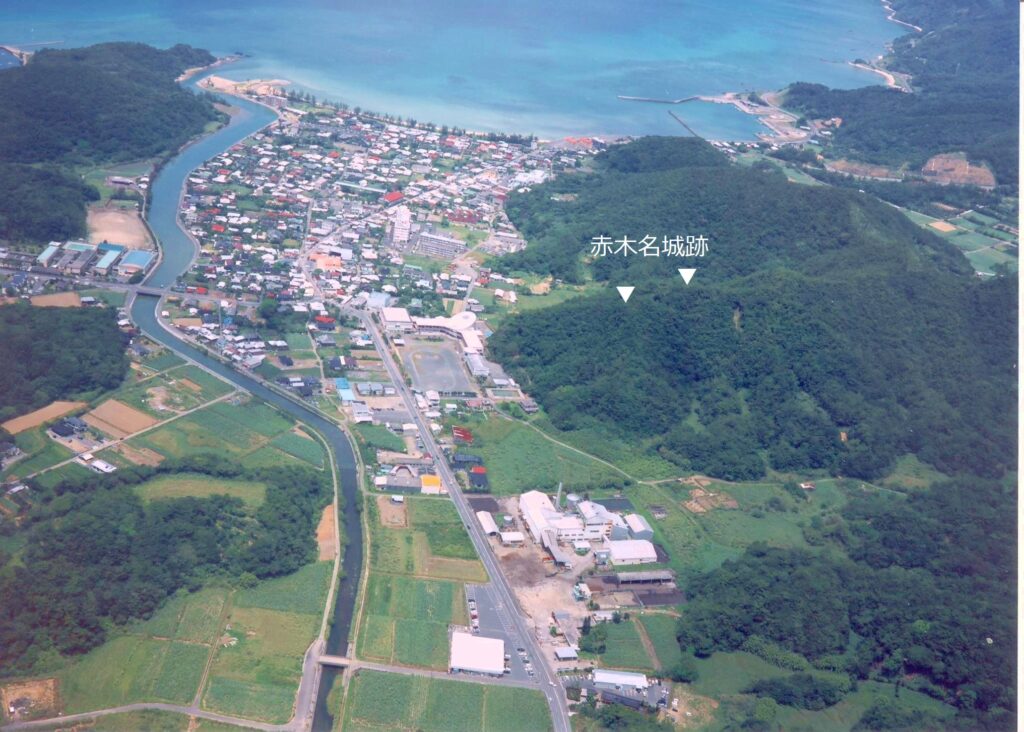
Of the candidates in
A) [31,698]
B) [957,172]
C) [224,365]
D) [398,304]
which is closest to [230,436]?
[224,365]

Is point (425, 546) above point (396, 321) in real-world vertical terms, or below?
below

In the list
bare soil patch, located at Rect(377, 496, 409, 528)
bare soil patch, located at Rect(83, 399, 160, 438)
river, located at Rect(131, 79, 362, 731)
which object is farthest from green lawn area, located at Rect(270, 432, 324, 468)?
bare soil patch, located at Rect(83, 399, 160, 438)

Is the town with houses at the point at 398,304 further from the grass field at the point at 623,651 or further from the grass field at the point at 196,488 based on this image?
the grass field at the point at 196,488

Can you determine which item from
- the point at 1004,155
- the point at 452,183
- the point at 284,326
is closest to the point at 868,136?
the point at 1004,155

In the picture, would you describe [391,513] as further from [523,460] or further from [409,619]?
[523,460]

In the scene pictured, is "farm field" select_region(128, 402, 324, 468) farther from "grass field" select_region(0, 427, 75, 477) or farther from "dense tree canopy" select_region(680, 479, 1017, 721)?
"dense tree canopy" select_region(680, 479, 1017, 721)

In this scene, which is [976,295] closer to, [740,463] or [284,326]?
[740,463]
